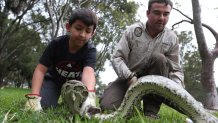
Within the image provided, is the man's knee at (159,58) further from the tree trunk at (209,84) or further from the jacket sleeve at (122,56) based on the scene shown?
the tree trunk at (209,84)

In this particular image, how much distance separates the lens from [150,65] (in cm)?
426

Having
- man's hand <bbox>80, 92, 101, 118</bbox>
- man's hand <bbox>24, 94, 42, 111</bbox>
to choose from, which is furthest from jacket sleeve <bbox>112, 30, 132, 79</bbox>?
man's hand <bbox>80, 92, 101, 118</bbox>

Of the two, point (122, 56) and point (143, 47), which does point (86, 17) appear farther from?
point (143, 47)

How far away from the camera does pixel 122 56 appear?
4.49 metres

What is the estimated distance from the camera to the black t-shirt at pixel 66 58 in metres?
4.07

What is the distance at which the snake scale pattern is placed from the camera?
9.39ft

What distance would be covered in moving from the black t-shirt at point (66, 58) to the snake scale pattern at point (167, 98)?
86cm

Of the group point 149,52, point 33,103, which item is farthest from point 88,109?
point 149,52

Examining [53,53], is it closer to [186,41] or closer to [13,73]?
[186,41]

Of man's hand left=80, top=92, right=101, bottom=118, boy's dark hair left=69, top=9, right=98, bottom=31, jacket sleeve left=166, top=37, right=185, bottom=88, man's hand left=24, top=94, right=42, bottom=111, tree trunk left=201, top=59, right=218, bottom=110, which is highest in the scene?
boy's dark hair left=69, top=9, right=98, bottom=31

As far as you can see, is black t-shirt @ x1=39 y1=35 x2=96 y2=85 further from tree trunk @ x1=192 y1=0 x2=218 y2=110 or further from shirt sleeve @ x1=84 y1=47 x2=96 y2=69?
tree trunk @ x1=192 y1=0 x2=218 y2=110

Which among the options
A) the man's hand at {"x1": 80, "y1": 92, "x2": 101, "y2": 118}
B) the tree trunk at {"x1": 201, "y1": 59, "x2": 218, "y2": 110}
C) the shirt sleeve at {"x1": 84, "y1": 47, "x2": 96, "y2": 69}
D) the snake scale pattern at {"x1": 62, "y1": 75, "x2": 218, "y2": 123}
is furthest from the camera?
the tree trunk at {"x1": 201, "y1": 59, "x2": 218, "y2": 110}

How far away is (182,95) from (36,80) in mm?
1616

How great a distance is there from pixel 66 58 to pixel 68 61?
0.04 meters
